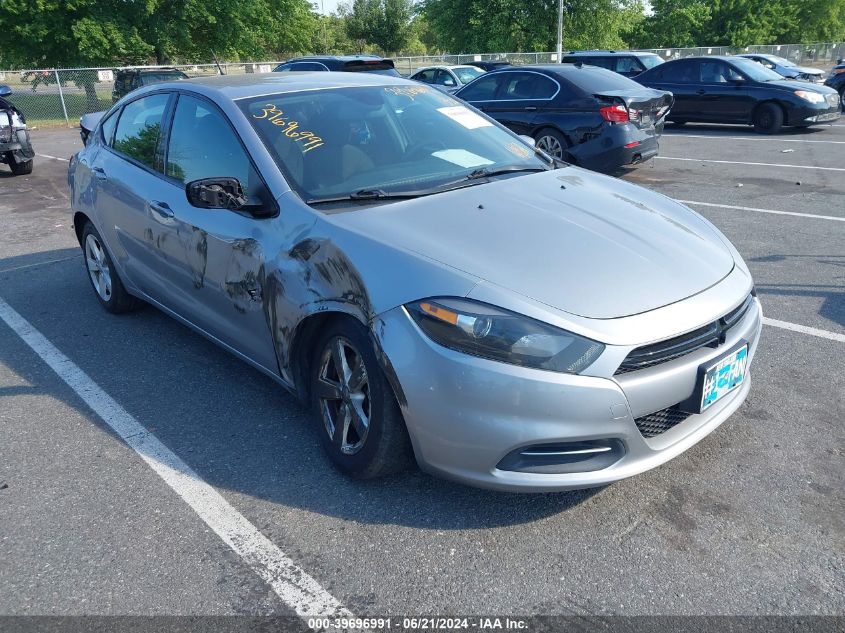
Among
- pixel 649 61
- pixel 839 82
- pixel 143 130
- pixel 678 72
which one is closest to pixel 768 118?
pixel 678 72

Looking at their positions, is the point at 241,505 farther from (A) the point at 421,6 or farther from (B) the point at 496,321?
(A) the point at 421,6

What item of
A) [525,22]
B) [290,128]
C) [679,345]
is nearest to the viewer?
[679,345]

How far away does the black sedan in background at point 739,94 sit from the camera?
1431cm

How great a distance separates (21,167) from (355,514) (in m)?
12.1

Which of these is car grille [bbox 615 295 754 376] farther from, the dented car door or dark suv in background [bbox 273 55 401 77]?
dark suv in background [bbox 273 55 401 77]

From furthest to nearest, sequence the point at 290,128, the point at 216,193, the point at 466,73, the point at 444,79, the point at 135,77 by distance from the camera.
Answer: the point at 135,77
the point at 466,73
the point at 444,79
the point at 290,128
the point at 216,193

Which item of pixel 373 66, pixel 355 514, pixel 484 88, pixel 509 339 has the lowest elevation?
Result: pixel 355 514

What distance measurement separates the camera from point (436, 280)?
2717 millimetres

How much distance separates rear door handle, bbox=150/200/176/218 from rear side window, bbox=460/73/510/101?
8.05m

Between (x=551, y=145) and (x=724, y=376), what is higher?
(x=724, y=376)

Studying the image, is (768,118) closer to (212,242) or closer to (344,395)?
(212,242)

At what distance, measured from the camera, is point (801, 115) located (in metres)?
14.3

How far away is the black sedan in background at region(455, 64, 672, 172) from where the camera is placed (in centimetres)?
943

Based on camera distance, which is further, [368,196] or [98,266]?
[98,266]
